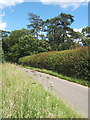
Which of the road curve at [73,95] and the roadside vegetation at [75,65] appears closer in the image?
the road curve at [73,95]

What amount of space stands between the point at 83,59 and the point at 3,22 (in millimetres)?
4338

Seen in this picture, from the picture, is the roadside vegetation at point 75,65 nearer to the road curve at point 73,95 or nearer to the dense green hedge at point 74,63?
the dense green hedge at point 74,63

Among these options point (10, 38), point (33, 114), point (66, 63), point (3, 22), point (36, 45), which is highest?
point (10, 38)

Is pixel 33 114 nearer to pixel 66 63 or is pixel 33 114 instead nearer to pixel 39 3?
pixel 39 3

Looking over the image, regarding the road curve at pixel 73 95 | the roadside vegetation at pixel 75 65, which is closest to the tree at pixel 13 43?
the roadside vegetation at pixel 75 65

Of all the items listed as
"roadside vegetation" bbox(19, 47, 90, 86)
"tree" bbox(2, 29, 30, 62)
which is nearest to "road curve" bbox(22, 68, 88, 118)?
"roadside vegetation" bbox(19, 47, 90, 86)

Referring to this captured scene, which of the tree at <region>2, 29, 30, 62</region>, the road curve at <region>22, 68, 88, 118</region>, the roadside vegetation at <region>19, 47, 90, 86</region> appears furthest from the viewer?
the tree at <region>2, 29, 30, 62</region>

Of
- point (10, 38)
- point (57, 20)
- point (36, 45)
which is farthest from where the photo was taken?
point (10, 38)

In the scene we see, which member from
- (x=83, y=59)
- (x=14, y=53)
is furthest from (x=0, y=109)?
(x=14, y=53)

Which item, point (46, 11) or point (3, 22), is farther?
point (3, 22)

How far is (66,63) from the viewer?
27.8 feet

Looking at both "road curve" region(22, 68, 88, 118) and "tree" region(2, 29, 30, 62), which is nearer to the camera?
"road curve" region(22, 68, 88, 118)

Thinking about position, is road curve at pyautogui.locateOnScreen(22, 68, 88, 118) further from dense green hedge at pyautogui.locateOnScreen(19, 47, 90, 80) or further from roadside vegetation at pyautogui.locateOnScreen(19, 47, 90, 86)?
dense green hedge at pyautogui.locateOnScreen(19, 47, 90, 80)

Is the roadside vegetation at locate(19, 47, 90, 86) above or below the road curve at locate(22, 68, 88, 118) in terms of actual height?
above
